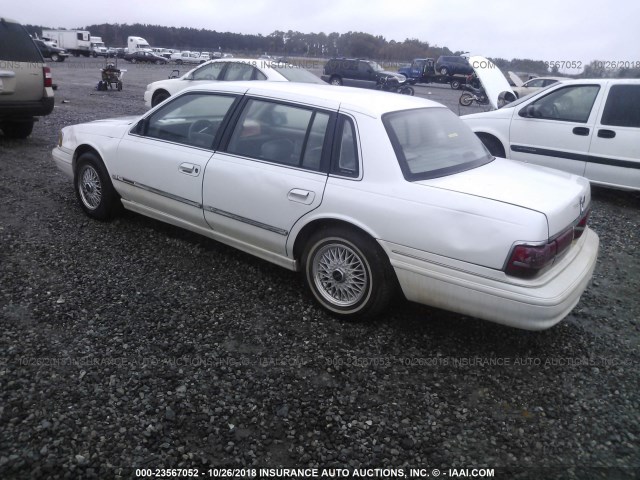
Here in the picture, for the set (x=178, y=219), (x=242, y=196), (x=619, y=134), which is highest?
(x=619, y=134)

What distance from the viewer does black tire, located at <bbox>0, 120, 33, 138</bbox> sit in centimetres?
852

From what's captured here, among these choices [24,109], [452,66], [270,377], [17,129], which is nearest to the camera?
[270,377]

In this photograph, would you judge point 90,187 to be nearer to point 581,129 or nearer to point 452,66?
point 581,129

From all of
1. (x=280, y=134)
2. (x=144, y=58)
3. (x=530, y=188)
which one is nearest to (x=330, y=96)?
(x=280, y=134)

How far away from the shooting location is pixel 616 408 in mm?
2746

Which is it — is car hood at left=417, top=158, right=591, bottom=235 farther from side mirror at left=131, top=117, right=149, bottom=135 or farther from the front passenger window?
side mirror at left=131, top=117, right=149, bottom=135

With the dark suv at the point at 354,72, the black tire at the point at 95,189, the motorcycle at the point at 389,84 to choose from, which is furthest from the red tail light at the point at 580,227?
the dark suv at the point at 354,72

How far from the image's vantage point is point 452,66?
102ft

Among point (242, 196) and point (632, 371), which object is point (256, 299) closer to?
point (242, 196)

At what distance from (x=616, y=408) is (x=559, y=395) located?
286 mm

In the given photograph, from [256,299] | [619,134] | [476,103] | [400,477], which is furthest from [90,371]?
[476,103]

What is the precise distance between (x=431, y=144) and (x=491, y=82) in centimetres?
775

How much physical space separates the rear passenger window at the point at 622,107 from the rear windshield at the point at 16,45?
327 inches

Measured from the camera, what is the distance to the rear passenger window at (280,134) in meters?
3.51
